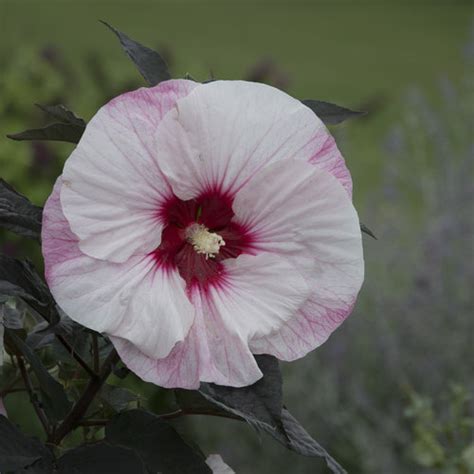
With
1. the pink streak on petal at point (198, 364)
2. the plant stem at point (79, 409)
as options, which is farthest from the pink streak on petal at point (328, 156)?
the plant stem at point (79, 409)

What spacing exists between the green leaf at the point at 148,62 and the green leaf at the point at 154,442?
24cm

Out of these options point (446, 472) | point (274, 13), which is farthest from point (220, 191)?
point (274, 13)

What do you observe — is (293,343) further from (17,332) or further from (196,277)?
(17,332)

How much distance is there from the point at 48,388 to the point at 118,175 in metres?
0.17

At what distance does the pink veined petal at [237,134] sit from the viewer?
69cm

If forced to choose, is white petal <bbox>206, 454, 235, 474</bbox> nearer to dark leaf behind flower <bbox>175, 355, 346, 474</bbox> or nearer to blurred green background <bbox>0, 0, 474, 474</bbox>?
dark leaf behind flower <bbox>175, 355, 346, 474</bbox>

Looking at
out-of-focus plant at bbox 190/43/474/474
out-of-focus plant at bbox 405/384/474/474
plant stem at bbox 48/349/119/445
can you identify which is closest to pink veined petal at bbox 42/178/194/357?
plant stem at bbox 48/349/119/445

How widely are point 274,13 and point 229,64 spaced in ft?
7.16

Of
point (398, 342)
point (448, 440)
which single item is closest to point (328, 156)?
point (448, 440)

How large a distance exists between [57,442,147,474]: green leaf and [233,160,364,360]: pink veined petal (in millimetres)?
114

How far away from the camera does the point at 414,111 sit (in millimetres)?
3064

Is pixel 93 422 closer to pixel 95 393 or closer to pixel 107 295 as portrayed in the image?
pixel 95 393

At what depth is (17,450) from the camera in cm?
74

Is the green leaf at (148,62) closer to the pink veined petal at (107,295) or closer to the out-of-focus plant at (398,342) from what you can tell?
the pink veined petal at (107,295)
